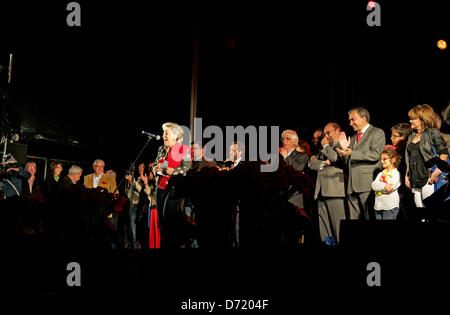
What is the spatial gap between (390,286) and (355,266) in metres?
0.16

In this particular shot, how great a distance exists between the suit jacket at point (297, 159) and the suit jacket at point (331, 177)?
0.31 metres

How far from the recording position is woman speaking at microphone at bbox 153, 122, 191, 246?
5465 mm

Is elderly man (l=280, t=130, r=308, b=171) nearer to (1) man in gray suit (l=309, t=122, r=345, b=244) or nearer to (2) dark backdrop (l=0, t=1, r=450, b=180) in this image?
(1) man in gray suit (l=309, t=122, r=345, b=244)

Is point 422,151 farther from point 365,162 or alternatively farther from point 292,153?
point 292,153

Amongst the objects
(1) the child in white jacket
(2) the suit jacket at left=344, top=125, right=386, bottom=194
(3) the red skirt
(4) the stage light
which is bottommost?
(3) the red skirt

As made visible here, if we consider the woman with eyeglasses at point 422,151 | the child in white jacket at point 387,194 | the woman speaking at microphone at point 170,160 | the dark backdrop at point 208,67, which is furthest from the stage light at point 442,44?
the woman speaking at microphone at point 170,160

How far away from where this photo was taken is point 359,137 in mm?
5441

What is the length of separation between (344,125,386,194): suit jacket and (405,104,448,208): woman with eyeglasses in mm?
339

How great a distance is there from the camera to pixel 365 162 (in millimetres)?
5262

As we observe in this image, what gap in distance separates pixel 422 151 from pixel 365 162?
1.99 ft

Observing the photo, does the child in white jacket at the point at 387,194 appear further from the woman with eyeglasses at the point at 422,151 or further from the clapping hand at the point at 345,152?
the clapping hand at the point at 345,152

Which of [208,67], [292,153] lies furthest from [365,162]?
→ [208,67]

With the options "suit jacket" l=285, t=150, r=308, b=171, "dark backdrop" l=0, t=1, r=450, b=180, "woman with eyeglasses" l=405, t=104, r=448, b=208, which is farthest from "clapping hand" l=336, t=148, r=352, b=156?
"dark backdrop" l=0, t=1, r=450, b=180
